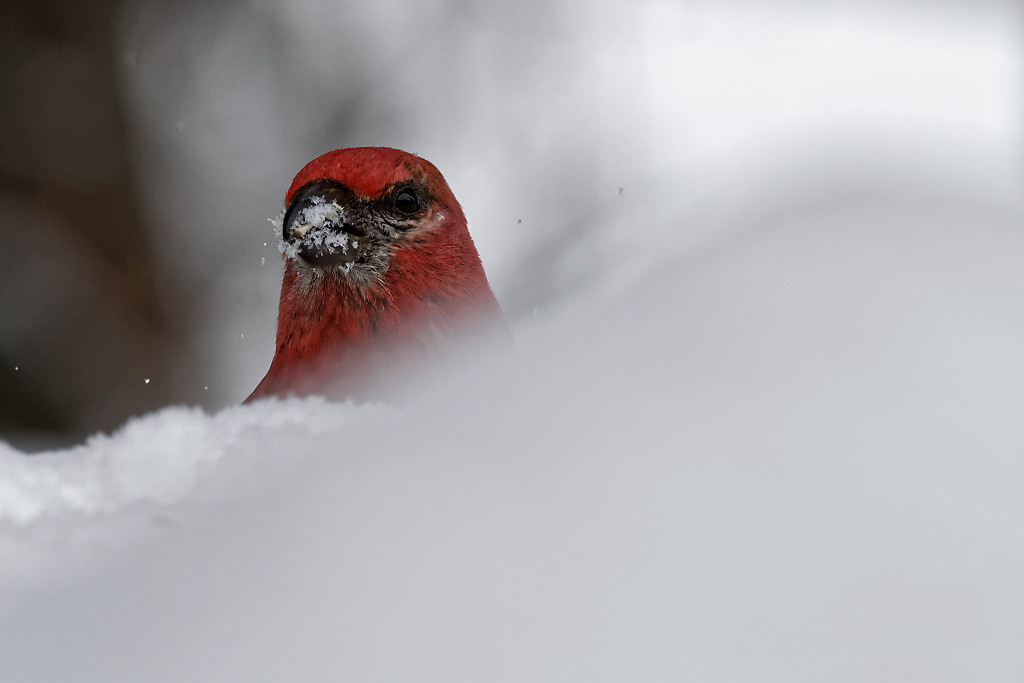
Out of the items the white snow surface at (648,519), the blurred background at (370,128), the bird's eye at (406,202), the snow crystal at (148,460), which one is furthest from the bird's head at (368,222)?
the blurred background at (370,128)

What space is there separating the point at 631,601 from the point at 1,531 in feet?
0.83

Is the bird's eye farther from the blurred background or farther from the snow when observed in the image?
the blurred background

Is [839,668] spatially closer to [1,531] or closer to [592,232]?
[1,531]

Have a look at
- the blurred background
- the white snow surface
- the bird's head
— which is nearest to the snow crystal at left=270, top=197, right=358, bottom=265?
the bird's head

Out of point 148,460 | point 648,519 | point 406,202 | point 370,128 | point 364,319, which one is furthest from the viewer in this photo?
point 370,128

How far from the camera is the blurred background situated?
83.4 inches

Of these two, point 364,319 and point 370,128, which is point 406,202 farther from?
point 370,128

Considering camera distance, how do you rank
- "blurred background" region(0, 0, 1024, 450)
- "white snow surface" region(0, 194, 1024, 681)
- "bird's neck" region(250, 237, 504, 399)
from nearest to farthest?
"white snow surface" region(0, 194, 1024, 681)
"bird's neck" region(250, 237, 504, 399)
"blurred background" region(0, 0, 1024, 450)

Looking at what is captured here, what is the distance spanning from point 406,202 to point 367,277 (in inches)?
4.9

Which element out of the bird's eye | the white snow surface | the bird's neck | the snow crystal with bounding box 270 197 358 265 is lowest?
the white snow surface

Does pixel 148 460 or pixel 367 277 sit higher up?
pixel 367 277

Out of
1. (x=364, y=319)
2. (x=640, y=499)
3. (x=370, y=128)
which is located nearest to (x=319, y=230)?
(x=364, y=319)

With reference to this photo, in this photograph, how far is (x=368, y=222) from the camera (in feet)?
3.17

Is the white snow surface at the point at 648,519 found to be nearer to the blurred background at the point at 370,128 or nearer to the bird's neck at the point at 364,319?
the bird's neck at the point at 364,319
